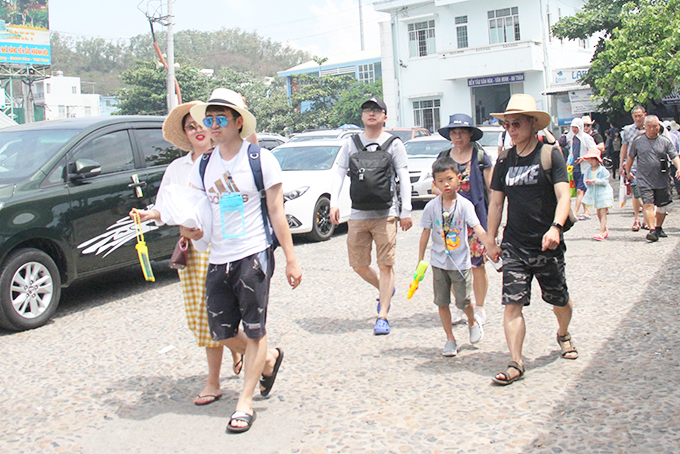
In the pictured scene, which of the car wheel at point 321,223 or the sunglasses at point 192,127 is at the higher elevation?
the sunglasses at point 192,127

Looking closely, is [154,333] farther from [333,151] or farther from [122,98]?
[122,98]

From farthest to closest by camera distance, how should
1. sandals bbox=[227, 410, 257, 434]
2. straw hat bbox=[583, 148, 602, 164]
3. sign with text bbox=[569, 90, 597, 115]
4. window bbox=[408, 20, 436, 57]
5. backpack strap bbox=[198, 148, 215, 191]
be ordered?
1. window bbox=[408, 20, 436, 57]
2. sign with text bbox=[569, 90, 597, 115]
3. straw hat bbox=[583, 148, 602, 164]
4. backpack strap bbox=[198, 148, 215, 191]
5. sandals bbox=[227, 410, 257, 434]

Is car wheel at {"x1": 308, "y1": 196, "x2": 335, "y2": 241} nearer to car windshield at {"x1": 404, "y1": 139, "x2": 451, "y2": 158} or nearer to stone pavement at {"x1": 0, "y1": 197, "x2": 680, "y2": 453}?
stone pavement at {"x1": 0, "y1": 197, "x2": 680, "y2": 453}

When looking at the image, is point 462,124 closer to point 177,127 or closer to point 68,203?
point 177,127

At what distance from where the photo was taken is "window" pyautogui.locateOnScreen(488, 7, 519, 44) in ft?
113

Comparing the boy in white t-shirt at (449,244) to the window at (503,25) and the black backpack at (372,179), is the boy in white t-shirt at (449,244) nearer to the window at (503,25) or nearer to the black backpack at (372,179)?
the black backpack at (372,179)

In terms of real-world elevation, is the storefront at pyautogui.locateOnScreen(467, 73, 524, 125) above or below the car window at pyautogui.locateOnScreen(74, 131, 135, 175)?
above

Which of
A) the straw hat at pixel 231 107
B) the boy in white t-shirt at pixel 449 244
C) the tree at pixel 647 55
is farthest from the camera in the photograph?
the tree at pixel 647 55

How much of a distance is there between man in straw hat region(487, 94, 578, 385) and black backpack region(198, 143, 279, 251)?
5.33ft

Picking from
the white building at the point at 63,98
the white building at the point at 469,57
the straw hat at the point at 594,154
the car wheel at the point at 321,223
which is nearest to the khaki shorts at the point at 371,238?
the car wheel at the point at 321,223

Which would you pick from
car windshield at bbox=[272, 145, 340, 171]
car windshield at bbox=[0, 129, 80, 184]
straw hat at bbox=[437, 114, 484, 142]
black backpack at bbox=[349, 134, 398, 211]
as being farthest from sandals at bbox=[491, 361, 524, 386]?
car windshield at bbox=[272, 145, 340, 171]

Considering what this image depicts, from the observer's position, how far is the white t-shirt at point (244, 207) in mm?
3910

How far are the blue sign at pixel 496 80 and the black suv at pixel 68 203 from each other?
28780mm

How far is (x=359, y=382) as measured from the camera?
15.0ft
